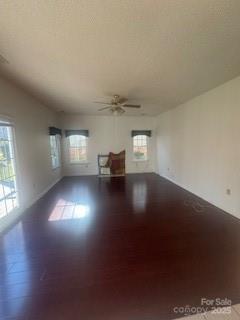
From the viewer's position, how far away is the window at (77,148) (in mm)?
7129

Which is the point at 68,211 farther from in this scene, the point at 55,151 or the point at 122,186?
the point at 55,151

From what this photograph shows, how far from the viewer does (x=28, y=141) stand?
3926 mm

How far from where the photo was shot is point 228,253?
212 cm

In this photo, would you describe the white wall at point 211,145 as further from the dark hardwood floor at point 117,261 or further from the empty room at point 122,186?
the dark hardwood floor at point 117,261

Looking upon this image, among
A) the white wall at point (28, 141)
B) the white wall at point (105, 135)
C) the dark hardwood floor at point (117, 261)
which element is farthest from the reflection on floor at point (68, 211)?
the white wall at point (105, 135)

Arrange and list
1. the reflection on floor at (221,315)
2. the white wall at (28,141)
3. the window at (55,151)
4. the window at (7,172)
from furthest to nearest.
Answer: the window at (55,151), the white wall at (28,141), the window at (7,172), the reflection on floor at (221,315)

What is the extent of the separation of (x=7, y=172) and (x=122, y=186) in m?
3.17

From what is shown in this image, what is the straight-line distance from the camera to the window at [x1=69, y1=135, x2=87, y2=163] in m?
7.13

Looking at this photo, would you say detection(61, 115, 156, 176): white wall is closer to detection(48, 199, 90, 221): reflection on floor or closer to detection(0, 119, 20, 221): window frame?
detection(48, 199, 90, 221): reflection on floor

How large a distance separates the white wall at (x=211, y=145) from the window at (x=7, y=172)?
4.01m

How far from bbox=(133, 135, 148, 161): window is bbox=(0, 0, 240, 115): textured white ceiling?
13.6ft

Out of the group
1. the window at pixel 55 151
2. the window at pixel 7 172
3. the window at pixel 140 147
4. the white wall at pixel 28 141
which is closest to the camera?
the window at pixel 7 172

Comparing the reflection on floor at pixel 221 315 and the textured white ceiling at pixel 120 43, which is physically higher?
the textured white ceiling at pixel 120 43

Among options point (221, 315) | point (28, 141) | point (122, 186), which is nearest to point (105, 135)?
point (122, 186)
